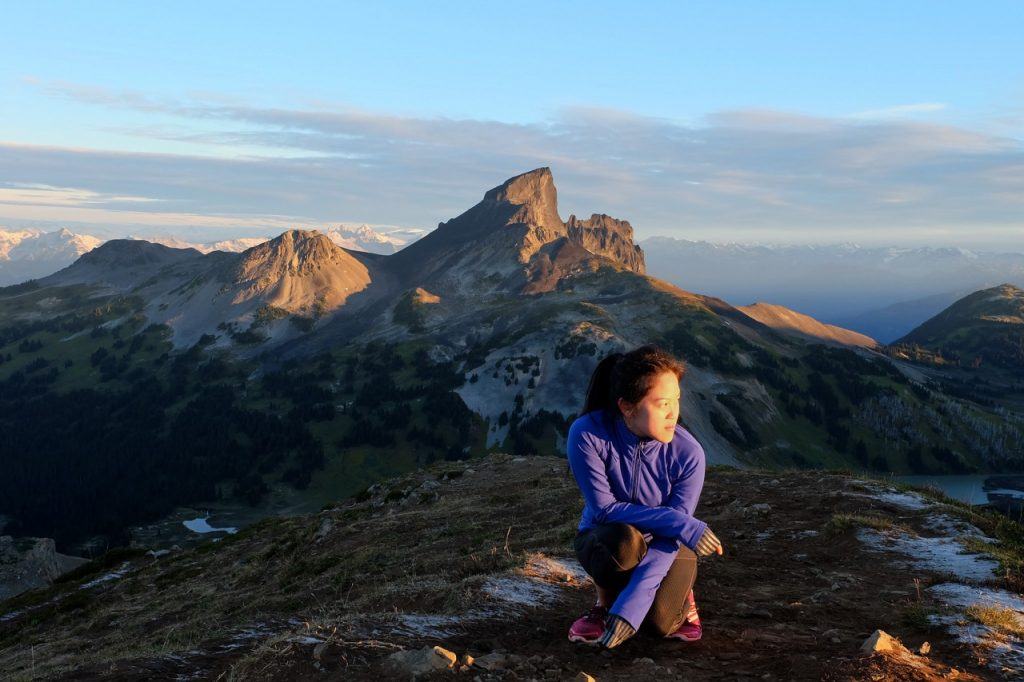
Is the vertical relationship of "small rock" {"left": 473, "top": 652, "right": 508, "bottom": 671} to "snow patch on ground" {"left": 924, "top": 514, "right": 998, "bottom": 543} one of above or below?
below

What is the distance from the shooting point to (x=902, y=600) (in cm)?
1017

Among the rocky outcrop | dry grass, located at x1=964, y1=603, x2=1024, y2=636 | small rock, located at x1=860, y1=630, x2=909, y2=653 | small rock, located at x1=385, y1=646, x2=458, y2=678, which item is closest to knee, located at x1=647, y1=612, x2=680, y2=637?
small rock, located at x1=860, y1=630, x2=909, y2=653

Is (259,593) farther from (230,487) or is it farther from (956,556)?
(230,487)

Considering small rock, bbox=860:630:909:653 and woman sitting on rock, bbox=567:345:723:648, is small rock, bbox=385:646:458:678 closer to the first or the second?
woman sitting on rock, bbox=567:345:723:648

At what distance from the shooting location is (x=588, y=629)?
8.56 metres

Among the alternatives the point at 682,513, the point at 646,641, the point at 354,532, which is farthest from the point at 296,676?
the point at 354,532

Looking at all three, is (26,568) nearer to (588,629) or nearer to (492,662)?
(492,662)

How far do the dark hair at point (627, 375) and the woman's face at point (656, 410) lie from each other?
0.07 meters

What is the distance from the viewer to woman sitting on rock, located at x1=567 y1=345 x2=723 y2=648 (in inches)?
323

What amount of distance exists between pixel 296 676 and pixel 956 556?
37.8ft

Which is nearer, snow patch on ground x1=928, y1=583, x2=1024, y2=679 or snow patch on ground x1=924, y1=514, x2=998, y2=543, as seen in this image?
snow patch on ground x1=928, y1=583, x2=1024, y2=679

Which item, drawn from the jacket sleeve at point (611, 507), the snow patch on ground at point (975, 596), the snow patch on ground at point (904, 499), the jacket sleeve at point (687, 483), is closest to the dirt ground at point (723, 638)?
the snow patch on ground at point (975, 596)

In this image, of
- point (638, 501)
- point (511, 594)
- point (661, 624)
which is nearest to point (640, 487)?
point (638, 501)

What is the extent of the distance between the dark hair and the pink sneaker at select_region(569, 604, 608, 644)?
2.77m
